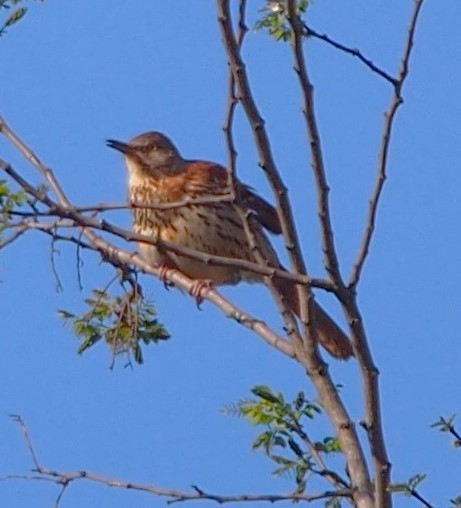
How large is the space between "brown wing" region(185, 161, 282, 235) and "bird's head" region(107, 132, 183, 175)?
15 cm

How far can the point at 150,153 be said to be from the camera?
8086 millimetres

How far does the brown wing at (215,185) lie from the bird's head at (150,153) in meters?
0.15

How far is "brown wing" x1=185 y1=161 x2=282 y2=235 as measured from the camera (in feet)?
23.4

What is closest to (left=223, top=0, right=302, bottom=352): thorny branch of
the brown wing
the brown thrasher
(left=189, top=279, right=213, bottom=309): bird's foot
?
(left=189, top=279, right=213, bottom=309): bird's foot

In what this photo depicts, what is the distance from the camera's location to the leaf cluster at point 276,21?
168 inches

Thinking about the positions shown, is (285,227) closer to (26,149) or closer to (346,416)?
(346,416)

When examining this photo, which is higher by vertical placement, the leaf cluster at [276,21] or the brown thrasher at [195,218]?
the brown thrasher at [195,218]

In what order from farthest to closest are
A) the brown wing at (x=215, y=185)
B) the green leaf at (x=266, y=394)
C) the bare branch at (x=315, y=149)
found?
the brown wing at (x=215, y=185) → the green leaf at (x=266, y=394) → the bare branch at (x=315, y=149)

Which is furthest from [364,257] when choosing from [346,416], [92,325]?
[92,325]

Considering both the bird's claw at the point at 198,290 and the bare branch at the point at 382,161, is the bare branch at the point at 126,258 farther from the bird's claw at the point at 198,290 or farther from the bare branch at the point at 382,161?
the bare branch at the point at 382,161

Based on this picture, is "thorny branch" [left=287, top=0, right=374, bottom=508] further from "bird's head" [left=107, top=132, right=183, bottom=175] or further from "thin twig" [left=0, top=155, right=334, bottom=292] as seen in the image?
"bird's head" [left=107, top=132, right=183, bottom=175]

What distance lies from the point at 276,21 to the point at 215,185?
3311 mm

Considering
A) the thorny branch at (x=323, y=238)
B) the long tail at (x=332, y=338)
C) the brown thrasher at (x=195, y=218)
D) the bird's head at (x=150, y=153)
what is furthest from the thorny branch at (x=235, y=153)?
the bird's head at (x=150, y=153)

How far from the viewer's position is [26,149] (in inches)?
197
